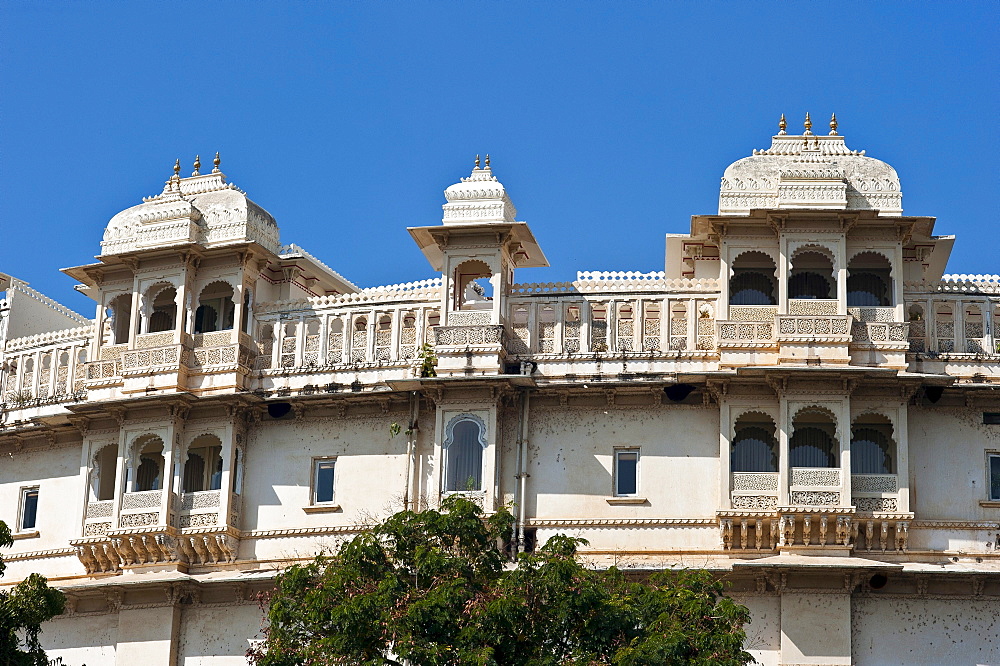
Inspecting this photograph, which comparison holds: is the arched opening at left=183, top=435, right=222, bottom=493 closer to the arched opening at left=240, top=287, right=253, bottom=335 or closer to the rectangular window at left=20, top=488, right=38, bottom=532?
the arched opening at left=240, top=287, right=253, bottom=335

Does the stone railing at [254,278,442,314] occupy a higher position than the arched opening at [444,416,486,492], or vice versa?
the stone railing at [254,278,442,314]

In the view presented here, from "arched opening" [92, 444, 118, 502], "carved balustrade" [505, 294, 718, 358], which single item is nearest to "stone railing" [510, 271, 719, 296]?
"carved balustrade" [505, 294, 718, 358]

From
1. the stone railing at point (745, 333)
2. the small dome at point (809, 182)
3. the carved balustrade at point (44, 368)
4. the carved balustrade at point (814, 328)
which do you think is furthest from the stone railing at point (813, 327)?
the carved balustrade at point (44, 368)

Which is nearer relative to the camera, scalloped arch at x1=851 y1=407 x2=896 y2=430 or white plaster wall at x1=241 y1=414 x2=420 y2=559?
scalloped arch at x1=851 y1=407 x2=896 y2=430

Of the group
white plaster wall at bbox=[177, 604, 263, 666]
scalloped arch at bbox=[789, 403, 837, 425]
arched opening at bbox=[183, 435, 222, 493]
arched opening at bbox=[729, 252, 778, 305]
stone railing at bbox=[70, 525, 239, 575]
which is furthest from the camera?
arched opening at bbox=[183, 435, 222, 493]

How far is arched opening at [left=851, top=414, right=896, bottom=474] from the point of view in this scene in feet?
98.7

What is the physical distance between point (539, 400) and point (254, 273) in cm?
635

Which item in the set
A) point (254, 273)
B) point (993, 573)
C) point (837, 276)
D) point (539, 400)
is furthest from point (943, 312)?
point (254, 273)

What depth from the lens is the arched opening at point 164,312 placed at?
113 feet

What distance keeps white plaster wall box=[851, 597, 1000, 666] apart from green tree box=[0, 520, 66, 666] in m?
12.8

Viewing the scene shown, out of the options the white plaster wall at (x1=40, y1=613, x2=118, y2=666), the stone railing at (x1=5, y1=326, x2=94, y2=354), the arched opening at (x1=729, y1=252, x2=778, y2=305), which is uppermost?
the arched opening at (x1=729, y1=252, x2=778, y2=305)

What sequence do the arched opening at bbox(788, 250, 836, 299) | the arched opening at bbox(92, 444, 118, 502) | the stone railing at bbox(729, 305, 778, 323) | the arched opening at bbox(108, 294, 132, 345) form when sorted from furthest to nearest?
the arched opening at bbox(108, 294, 132, 345)
the arched opening at bbox(92, 444, 118, 502)
the arched opening at bbox(788, 250, 836, 299)
the stone railing at bbox(729, 305, 778, 323)

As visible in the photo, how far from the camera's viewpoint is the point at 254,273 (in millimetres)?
33656

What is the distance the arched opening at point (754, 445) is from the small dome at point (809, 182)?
3.67 meters
